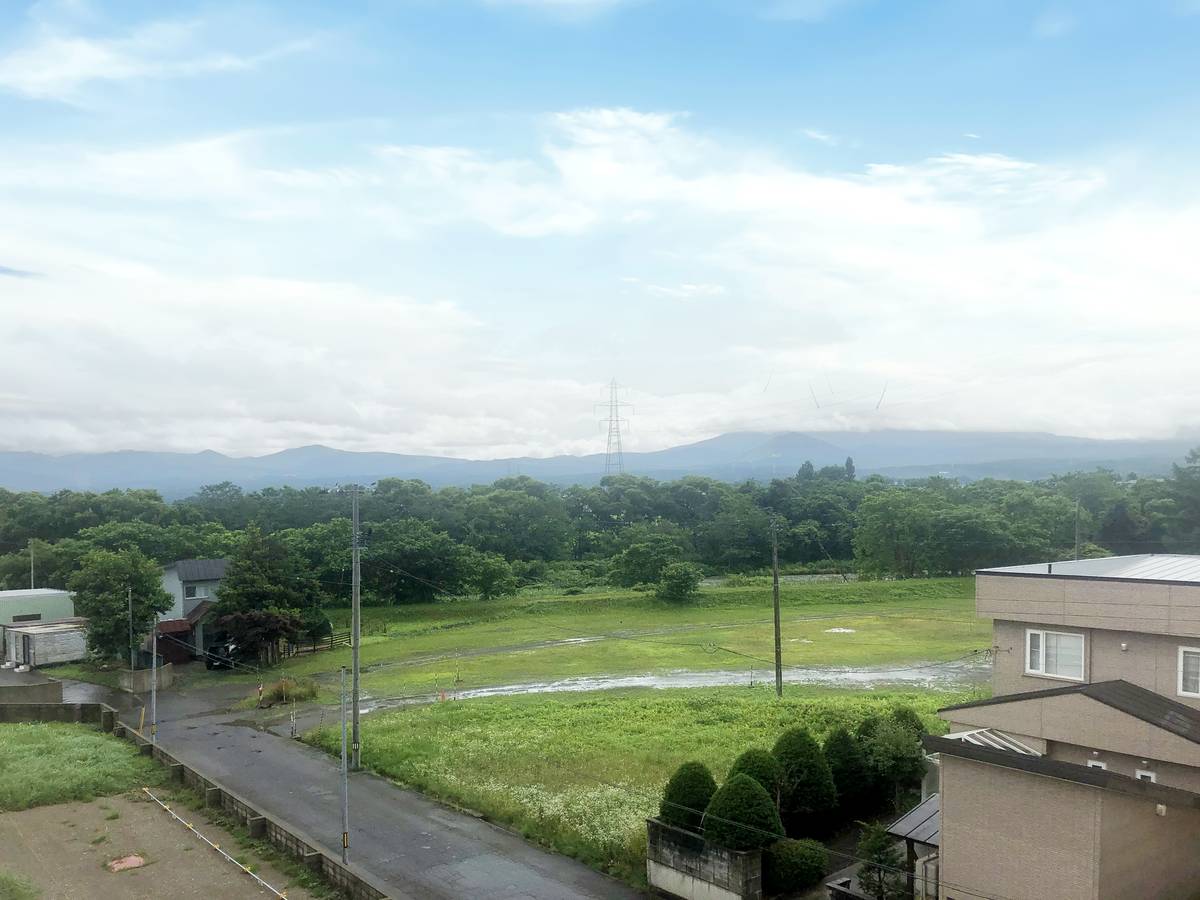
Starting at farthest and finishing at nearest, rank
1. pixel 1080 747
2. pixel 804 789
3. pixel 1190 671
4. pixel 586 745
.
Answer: pixel 586 745 → pixel 804 789 → pixel 1190 671 → pixel 1080 747

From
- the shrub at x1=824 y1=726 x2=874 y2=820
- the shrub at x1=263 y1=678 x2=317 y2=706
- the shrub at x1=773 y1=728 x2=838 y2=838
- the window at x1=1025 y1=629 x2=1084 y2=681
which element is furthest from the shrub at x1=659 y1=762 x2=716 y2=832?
the shrub at x1=263 y1=678 x2=317 y2=706

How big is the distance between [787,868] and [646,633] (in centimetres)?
3141

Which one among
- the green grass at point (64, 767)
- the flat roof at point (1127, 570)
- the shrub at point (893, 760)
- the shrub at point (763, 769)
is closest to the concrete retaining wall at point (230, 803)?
the green grass at point (64, 767)

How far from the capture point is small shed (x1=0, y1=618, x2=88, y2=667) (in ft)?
123

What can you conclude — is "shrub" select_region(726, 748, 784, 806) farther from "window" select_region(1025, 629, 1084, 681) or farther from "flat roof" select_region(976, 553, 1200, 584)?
"flat roof" select_region(976, 553, 1200, 584)

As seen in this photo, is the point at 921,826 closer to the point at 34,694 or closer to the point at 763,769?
the point at 763,769

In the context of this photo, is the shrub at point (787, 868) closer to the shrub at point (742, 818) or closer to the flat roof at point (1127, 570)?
the shrub at point (742, 818)

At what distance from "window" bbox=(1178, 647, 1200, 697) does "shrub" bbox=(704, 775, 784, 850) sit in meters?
6.69

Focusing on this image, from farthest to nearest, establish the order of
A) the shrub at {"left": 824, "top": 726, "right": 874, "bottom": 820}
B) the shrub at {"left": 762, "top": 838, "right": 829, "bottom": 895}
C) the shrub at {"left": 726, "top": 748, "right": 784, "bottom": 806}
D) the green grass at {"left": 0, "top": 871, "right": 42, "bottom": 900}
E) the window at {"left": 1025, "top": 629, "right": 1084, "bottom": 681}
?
the shrub at {"left": 824, "top": 726, "right": 874, "bottom": 820} < the shrub at {"left": 726, "top": 748, "right": 784, "bottom": 806} < the window at {"left": 1025, "top": 629, "right": 1084, "bottom": 681} < the green grass at {"left": 0, "top": 871, "right": 42, "bottom": 900} < the shrub at {"left": 762, "top": 838, "right": 829, "bottom": 895}

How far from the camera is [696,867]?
14.3 meters

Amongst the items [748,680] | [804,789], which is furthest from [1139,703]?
[748,680]

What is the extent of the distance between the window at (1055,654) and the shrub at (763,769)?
4.89m

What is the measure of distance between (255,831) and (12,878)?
4.17 meters

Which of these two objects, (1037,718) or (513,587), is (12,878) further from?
(513,587)
